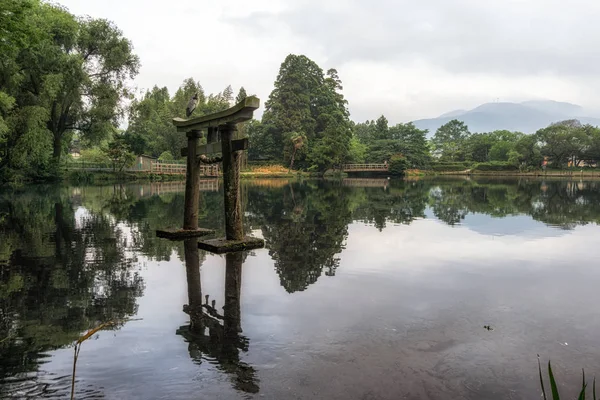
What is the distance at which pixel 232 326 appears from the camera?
5352 millimetres

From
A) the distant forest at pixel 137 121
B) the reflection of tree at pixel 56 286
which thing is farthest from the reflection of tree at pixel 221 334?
the distant forest at pixel 137 121

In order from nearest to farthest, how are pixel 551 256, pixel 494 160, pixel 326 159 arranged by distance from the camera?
pixel 551 256
pixel 326 159
pixel 494 160

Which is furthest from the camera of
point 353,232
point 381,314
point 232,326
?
point 353,232

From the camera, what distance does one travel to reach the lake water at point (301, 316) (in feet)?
13.3

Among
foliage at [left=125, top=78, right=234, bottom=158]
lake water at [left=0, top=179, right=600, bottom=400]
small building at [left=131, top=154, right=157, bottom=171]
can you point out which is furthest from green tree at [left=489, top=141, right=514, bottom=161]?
lake water at [left=0, top=179, right=600, bottom=400]

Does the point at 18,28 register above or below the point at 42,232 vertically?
above

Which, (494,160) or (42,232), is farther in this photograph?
(494,160)

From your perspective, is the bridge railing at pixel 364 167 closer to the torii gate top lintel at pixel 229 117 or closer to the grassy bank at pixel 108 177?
the grassy bank at pixel 108 177

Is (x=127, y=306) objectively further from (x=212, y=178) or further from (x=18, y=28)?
(x=212, y=178)

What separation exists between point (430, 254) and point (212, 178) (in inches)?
1861

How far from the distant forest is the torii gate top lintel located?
24.6 ft

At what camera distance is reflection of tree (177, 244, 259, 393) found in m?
4.16

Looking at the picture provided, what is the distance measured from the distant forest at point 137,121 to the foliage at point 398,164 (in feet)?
1.97

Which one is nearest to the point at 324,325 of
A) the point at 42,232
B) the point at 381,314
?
the point at 381,314
